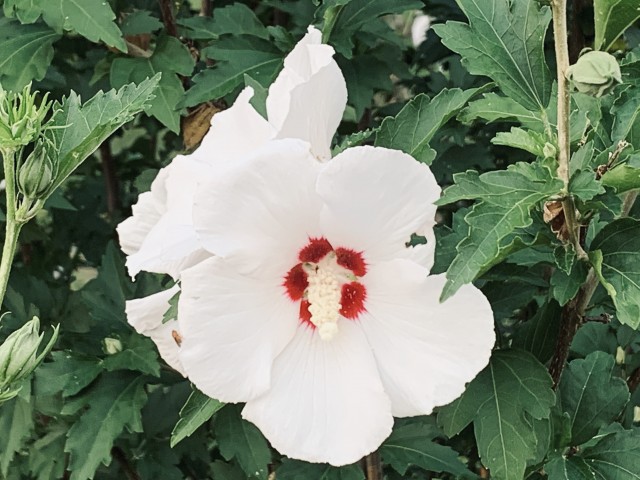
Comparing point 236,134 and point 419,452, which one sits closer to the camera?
point 236,134

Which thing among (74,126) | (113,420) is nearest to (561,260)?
(74,126)

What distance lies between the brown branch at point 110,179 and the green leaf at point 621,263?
55.2 inches

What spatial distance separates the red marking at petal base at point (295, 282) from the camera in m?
1.00

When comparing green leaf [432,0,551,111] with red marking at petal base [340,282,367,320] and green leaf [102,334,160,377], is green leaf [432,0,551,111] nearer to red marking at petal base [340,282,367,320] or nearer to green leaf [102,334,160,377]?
red marking at petal base [340,282,367,320]

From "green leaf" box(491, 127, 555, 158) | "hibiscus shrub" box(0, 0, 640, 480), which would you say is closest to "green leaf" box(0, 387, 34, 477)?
"hibiscus shrub" box(0, 0, 640, 480)

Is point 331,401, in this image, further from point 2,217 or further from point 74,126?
point 2,217

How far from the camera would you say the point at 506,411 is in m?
1.17

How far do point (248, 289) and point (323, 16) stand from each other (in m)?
0.59


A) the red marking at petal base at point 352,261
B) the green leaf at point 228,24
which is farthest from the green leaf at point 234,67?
the red marking at petal base at point 352,261

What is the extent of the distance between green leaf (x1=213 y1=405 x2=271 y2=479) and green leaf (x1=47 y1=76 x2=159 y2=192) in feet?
1.71

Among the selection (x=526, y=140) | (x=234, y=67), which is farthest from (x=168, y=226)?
(x=234, y=67)

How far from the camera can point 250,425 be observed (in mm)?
1455

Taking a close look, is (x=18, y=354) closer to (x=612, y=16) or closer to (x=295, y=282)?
(x=295, y=282)

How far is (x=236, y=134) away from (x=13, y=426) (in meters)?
0.79
